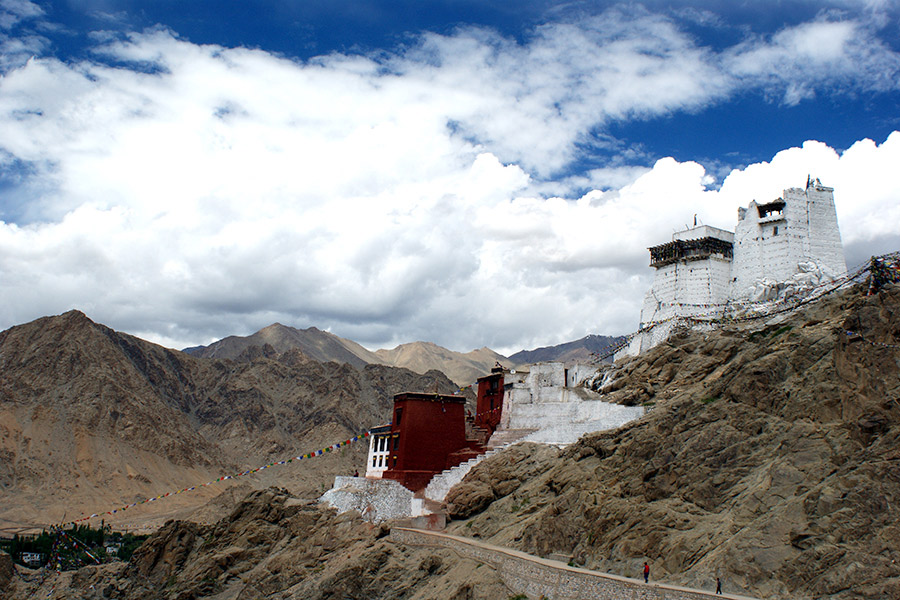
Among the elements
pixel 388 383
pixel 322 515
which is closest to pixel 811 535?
pixel 322 515

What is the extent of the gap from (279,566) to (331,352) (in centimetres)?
14184

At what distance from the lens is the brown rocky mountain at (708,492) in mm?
23281

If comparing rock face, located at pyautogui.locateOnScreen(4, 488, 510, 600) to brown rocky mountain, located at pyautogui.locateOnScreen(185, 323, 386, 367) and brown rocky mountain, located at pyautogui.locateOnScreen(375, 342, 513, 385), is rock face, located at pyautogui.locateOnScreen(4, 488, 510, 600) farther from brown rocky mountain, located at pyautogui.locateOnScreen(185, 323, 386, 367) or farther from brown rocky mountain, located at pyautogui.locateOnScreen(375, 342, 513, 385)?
brown rocky mountain, located at pyautogui.locateOnScreen(375, 342, 513, 385)

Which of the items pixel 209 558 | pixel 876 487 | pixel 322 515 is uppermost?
pixel 876 487

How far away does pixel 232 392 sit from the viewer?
12169 cm

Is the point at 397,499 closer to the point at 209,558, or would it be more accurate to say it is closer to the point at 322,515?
the point at 322,515

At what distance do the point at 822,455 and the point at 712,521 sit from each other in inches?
178

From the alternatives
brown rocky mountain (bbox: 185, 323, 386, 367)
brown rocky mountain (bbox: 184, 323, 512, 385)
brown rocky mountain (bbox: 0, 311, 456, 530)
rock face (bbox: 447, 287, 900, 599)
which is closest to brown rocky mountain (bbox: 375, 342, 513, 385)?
brown rocky mountain (bbox: 184, 323, 512, 385)

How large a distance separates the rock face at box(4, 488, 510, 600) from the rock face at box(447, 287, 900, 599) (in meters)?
3.62

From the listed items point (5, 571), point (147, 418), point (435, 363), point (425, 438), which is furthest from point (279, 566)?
point (435, 363)

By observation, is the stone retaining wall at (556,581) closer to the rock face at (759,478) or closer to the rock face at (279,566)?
the rock face at (279,566)

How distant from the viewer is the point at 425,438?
48.8 meters

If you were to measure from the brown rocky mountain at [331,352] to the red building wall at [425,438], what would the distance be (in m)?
112

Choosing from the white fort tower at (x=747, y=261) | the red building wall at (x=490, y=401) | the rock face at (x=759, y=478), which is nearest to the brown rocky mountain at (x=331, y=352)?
the red building wall at (x=490, y=401)
